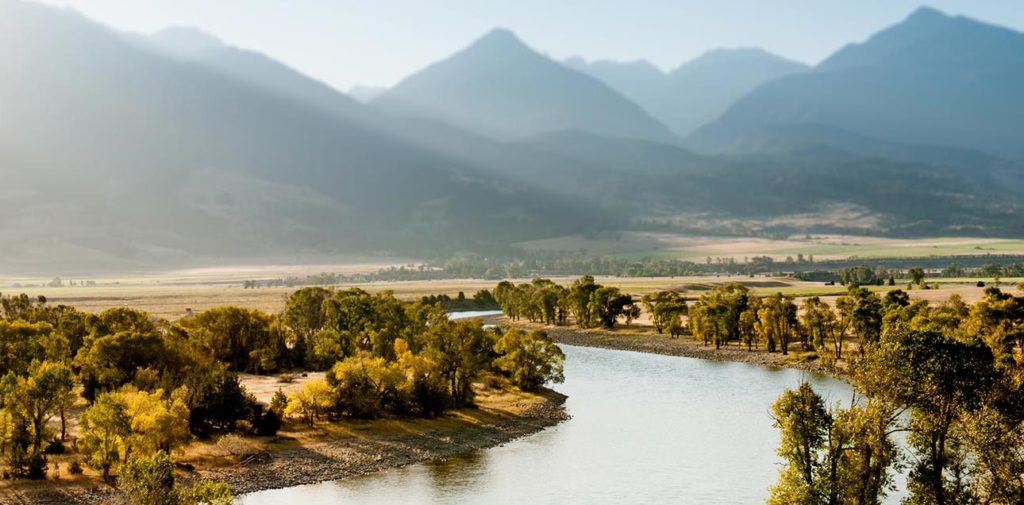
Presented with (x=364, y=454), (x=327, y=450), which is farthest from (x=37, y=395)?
(x=364, y=454)

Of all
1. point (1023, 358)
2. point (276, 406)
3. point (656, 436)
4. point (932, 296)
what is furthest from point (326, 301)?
point (932, 296)

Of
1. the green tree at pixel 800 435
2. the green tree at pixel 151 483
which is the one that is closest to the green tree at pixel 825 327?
the green tree at pixel 800 435

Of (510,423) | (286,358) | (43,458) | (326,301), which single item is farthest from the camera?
(326,301)

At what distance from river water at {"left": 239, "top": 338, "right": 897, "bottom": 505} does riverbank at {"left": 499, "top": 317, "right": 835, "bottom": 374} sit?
19.3 m

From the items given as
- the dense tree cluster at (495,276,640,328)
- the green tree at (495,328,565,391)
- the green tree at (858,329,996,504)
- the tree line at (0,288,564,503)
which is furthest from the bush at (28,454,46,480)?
the dense tree cluster at (495,276,640,328)

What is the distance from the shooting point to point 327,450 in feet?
233

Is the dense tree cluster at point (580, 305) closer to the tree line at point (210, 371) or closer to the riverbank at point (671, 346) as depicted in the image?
the riverbank at point (671, 346)

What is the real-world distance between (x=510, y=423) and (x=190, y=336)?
4318 centimetres

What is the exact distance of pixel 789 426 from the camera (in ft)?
146

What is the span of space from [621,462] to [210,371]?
37583 millimetres

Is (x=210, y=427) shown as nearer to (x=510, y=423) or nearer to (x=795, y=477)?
(x=510, y=423)

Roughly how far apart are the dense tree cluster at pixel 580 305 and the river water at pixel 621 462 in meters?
67.8

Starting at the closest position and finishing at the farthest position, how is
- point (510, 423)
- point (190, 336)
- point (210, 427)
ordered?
point (210, 427), point (510, 423), point (190, 336)

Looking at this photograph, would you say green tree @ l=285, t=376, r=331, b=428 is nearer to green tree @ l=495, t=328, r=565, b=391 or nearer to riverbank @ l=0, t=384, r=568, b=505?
riverbank @ l=0, t=384, r=568, b=505
